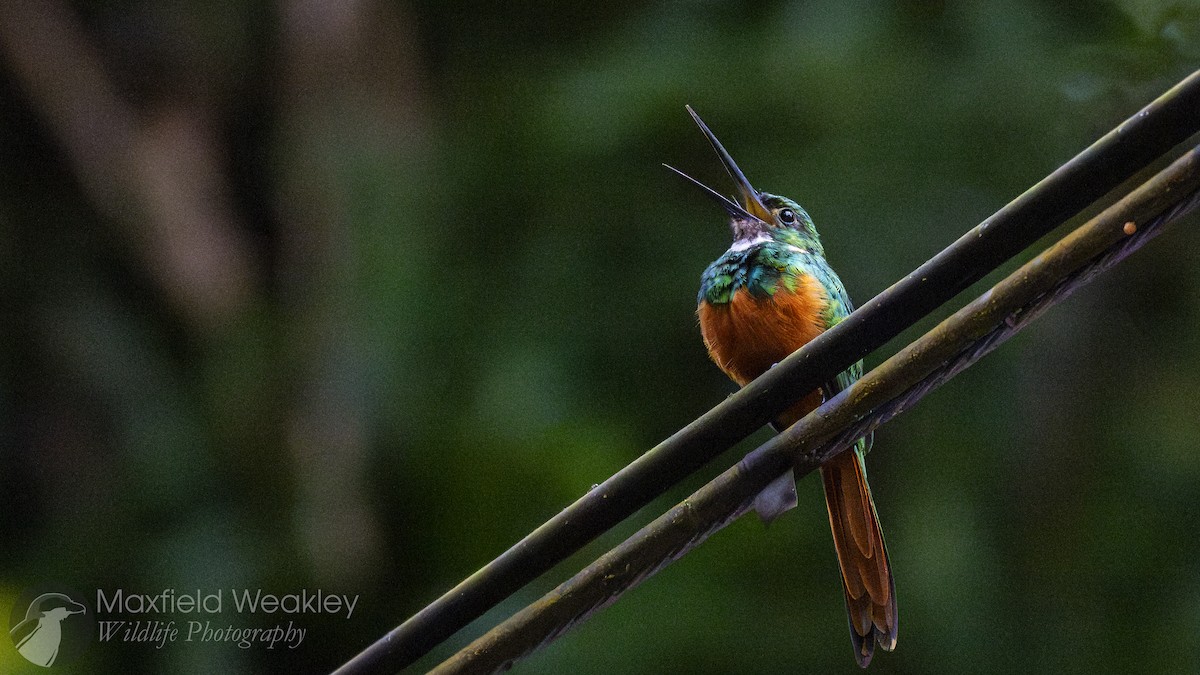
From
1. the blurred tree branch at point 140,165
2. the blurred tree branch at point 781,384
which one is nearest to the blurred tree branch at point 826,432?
the blurred tree branch at point 781,384

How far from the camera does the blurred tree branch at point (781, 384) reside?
1571 mm

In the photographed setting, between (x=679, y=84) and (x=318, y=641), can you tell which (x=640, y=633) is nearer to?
(x=318, y=641)

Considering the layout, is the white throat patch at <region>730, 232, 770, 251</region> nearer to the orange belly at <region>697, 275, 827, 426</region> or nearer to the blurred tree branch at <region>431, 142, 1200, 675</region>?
the orange belly at <region>697, 275, 827, 426</region>

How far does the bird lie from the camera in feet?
9.15

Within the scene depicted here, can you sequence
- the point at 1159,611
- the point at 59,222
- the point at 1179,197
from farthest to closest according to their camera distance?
the point at 59,222
the point at 1159,611
the point at 1179,197

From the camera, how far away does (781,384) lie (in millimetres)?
1744

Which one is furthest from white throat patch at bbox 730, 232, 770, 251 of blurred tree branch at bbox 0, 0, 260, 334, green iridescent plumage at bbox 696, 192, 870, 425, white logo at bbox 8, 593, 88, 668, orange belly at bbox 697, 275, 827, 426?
blurred tree branch at bbox 0, 0, 260, 334

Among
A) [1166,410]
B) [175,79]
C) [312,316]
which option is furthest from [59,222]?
[1166,410]

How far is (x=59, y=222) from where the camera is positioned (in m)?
7.56

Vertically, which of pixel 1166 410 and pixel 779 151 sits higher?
pixel 779 151

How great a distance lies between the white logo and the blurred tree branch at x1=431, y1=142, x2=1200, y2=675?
3.88 metres

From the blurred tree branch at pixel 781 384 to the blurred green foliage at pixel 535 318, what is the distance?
393 cm

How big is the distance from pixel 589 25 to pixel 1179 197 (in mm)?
6589

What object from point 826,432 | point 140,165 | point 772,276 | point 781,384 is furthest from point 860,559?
point 140,165
